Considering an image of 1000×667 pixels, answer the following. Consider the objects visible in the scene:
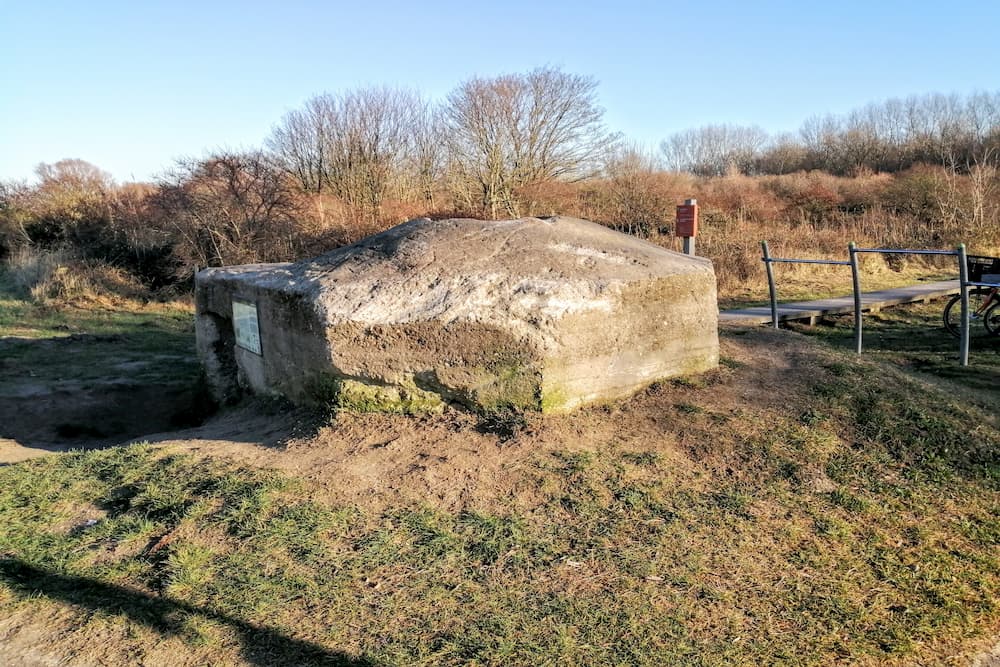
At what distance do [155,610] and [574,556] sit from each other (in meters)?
1.84

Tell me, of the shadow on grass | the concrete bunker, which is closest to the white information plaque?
the concrete bunker

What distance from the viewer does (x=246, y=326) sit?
245 inches

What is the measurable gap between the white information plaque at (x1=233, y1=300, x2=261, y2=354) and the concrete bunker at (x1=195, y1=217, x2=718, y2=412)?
1.25 ft

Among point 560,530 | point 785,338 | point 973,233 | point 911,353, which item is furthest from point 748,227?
point 560,530

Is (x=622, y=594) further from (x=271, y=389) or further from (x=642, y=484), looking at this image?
(x=271, y=389)

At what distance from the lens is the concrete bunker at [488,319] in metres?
4.55

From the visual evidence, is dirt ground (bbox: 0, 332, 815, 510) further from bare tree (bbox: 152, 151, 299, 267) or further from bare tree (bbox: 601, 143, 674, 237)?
bare tree (bbox: 601, 143, 674, 237)

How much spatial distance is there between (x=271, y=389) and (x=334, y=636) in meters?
3.36

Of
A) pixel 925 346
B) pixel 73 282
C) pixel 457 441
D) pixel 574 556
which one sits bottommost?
pixel 925 346

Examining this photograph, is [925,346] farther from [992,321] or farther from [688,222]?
[688,222]

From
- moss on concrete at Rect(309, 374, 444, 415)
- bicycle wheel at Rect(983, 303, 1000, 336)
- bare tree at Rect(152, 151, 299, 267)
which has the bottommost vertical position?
bicycle wheel at Rect(983, 303, 1000, 336)

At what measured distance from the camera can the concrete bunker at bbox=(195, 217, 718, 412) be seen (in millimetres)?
4555

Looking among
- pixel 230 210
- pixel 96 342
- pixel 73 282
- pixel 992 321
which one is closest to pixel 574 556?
pixel 992 321

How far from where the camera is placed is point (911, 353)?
9078 mm
